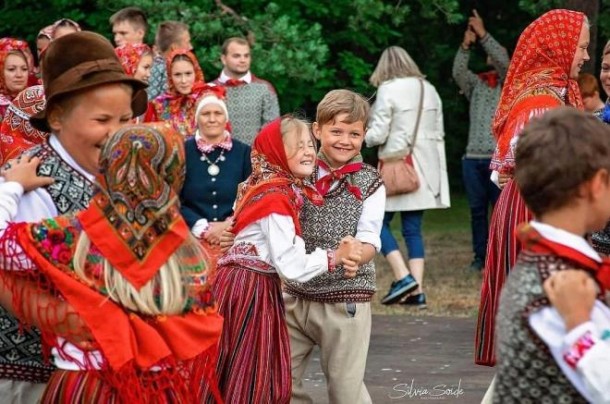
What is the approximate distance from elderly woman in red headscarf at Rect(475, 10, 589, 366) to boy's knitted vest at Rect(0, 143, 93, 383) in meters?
2.66

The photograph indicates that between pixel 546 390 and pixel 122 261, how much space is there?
1255 mm

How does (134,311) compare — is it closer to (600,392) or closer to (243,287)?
(600,392)

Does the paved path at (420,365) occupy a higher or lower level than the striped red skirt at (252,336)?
lower

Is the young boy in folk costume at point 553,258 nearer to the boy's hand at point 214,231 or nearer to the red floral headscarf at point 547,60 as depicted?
the red floral headscarf at point 547,60

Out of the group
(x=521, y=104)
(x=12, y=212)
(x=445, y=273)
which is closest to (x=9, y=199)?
(x=12, y=212)

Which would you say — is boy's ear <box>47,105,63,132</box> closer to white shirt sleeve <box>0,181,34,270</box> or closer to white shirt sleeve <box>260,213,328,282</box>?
white shirt sleeve <box>0,181,34,270</box>

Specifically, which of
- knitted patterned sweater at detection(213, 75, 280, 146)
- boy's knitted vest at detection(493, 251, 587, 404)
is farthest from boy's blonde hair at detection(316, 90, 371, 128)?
knitted patterned sweater at detection(213, 75, 280, 146)

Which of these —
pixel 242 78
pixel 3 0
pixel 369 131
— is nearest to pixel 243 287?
pixel 242 78

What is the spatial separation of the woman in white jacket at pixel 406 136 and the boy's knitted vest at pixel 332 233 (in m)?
4.73

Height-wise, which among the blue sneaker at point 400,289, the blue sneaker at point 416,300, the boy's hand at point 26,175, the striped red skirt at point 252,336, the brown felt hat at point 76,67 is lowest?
the blue sneaker at point 416,300

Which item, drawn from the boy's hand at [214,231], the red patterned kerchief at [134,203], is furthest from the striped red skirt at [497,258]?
the red patterned kerchief at [134,203]

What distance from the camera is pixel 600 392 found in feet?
11.0

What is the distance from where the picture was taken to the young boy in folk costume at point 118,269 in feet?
12.9

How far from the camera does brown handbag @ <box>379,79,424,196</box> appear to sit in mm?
11281
